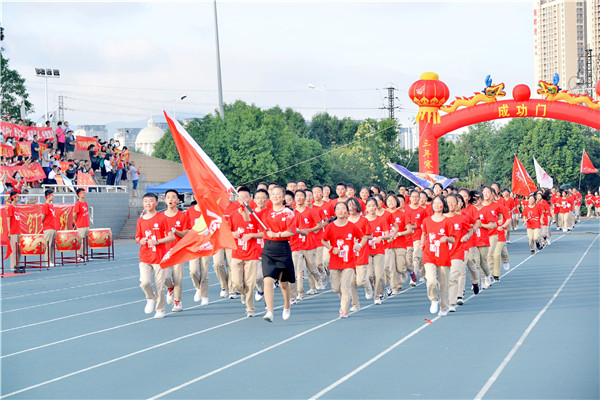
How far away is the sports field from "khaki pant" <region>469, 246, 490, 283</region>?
1.55ft

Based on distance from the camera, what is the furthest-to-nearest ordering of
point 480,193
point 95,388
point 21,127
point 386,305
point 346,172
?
point 346,172 → point 21,127 → point 480,193 → point 386,305 → point 95,388

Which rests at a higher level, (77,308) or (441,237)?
(441,237)

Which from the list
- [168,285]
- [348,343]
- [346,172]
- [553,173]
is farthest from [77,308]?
[553,173]

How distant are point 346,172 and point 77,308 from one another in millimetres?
48831

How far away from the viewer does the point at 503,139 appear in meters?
71.9

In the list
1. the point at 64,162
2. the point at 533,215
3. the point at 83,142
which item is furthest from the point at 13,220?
the point at 83,142

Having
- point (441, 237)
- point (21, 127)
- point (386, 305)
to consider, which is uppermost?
point (21, 127)

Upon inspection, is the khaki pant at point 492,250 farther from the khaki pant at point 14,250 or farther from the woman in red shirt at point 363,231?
the khaki pant at point 14,250

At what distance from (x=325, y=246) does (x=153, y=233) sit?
2457 mm

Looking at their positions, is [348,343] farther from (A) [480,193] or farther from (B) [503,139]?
(B) [503,139]

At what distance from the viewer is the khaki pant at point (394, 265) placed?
580 inches

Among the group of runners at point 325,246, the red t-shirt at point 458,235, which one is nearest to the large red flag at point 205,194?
the group of runners at point 325,246

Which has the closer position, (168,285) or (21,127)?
(168,285)

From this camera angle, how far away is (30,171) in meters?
30.0
